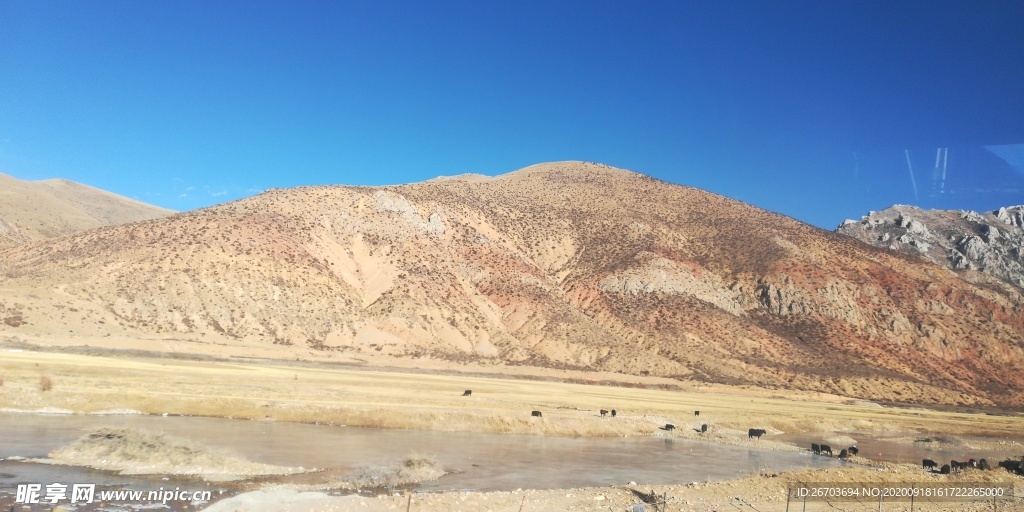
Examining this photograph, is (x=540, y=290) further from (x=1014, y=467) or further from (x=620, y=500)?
(x=620, y=500)

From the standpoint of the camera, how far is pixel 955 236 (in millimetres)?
166625

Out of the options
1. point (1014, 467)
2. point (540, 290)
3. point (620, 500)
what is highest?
point (540, 290)

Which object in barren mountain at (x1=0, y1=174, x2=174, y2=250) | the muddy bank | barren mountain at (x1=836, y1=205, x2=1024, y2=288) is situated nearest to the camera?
the muddy bank

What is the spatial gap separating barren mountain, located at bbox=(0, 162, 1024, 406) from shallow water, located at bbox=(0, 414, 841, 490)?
34817 millimetres

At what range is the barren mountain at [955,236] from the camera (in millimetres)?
154625

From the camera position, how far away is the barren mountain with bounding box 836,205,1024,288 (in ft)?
507

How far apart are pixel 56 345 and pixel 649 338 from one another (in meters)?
67.2

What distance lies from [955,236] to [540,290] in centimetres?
12703

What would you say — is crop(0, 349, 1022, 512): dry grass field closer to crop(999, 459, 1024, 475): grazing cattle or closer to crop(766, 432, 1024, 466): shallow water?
crop(999, 459, 1024, 475): grazing cattle

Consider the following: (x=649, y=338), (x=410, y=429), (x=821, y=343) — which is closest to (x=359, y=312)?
(x=649, y=338)

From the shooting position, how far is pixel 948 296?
111 m

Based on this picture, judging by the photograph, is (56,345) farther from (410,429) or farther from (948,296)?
(948,296)

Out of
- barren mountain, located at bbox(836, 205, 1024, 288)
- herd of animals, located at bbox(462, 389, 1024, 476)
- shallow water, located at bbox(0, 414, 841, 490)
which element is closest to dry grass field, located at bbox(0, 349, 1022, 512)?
herd of animals, located at bbox(462, 389, 1024, 476)

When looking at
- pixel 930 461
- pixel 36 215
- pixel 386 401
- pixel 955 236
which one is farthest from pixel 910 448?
pixel 36 215
